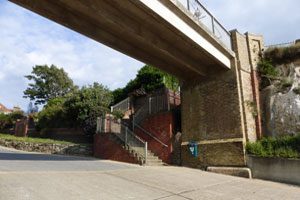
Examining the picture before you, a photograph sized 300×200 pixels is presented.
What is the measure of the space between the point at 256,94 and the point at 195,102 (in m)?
3.20

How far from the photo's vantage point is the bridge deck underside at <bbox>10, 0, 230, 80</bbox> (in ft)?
33.1

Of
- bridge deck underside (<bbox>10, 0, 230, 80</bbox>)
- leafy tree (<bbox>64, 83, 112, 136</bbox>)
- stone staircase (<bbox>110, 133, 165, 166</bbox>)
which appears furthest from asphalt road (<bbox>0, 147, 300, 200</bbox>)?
leafy tree (<bbox>64, 83, 112, 136</bbox>)

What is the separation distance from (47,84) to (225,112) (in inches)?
1638

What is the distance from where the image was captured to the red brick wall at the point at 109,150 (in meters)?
16.4

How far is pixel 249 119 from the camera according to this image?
563 inches

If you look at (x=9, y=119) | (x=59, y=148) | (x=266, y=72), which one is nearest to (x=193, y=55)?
(x=266, y=72)

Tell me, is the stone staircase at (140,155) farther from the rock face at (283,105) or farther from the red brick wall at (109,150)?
the rock face at (283,105)

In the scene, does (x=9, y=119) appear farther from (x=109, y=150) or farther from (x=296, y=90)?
(x=296, y=90)

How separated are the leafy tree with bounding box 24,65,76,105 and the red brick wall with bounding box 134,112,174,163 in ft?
118

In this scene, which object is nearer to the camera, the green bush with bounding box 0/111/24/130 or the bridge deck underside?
the bridge deck underside

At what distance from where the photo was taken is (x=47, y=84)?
5025 centimetres

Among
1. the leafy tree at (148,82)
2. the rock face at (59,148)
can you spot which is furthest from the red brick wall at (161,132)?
the leafy tree at (148,82)

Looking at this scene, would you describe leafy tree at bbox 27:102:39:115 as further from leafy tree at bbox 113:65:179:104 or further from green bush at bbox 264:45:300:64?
green bush at bbox 264:45:300:64

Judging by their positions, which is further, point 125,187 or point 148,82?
point 148,82
